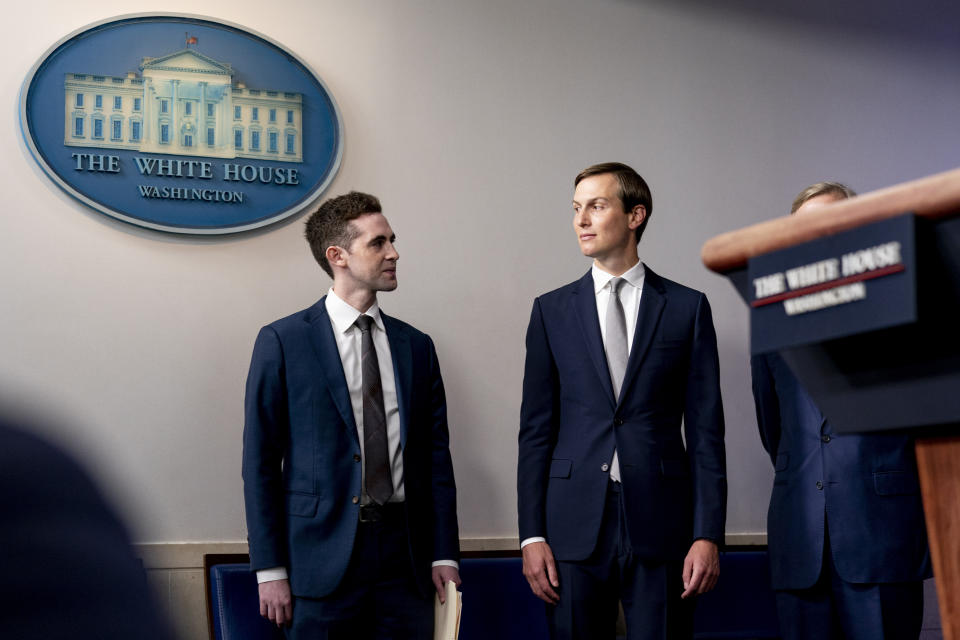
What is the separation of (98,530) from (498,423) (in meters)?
3.07

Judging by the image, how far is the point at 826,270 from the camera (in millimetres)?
879

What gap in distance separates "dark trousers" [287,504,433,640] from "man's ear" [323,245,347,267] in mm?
739

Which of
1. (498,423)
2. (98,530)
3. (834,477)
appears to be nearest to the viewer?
(98,530)

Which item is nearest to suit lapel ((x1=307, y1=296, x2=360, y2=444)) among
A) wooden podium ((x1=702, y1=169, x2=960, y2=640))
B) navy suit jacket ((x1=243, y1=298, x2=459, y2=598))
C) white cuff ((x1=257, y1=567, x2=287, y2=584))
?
navy suit jacket ((x1=243, y1=298, x2=459, y2=598))

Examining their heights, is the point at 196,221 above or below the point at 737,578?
above

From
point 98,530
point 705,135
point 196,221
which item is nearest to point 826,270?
point 98,530

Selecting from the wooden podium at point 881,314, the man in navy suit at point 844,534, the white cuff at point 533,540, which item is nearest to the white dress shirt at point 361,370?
the white cuff at point 533,540

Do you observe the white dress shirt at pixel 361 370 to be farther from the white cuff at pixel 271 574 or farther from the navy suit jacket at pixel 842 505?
the navy suit jacket at pixel 842 505

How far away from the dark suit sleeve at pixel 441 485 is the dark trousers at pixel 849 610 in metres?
0.91

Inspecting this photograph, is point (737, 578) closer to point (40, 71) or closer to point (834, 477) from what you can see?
point (834, 477)

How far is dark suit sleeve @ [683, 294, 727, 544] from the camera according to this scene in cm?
254

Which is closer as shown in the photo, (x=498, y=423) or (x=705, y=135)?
(x=498, y=423)

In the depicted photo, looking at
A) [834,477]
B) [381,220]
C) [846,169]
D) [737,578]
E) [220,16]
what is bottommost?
[737,578]

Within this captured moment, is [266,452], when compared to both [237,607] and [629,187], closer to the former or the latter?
[237,607]
